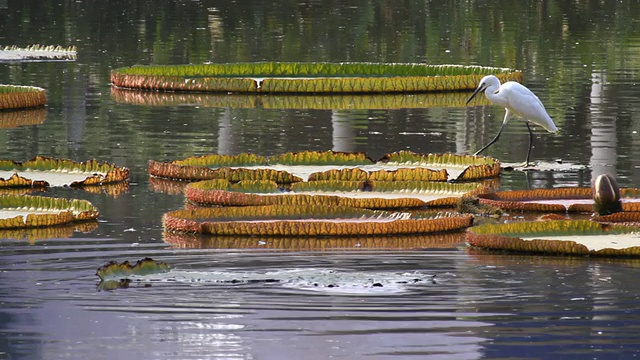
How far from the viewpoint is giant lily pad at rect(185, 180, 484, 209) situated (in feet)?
42.5

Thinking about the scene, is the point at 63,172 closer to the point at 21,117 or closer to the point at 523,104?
the point at 523,104

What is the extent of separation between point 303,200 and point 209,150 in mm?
4461

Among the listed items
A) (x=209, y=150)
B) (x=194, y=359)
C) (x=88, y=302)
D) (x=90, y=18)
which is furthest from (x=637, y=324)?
(x=90, y=18)

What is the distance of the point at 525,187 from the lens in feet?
47.6

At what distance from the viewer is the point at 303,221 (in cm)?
1186

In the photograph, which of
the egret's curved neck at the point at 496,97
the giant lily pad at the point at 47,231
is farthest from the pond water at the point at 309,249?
the egret's curved neck at the point at 496,97

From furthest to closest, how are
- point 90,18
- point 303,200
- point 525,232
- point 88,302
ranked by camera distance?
point 90,18 < point 303,200 < point 525,232 < point 88,302

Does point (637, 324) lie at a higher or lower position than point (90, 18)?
lower

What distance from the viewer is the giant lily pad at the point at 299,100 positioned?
2208cm

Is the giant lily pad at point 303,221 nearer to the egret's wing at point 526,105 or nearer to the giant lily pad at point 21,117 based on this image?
the egret's wing at point 526,105

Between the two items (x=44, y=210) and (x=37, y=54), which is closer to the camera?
(x=44, y=210)

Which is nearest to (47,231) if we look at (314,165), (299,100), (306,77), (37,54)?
(314,165)

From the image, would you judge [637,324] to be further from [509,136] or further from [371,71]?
[371,71]

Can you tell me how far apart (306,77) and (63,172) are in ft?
35.5
